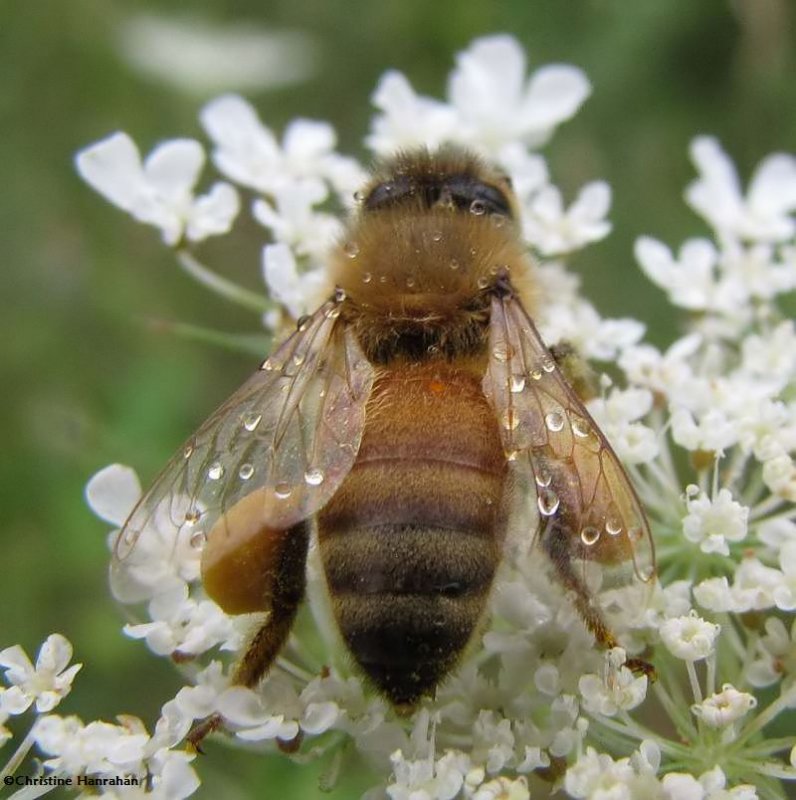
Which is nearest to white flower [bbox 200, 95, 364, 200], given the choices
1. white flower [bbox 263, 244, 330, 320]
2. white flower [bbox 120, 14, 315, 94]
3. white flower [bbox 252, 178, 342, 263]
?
white flower [bbox 252, 178, 342, 263]

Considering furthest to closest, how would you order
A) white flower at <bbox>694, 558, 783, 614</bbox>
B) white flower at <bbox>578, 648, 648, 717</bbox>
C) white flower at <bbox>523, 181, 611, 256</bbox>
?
white flower at <bbox>523, 181, 611, 256</bbox> → white flower at <bbox>694, 558, 783, 614</bbox> → white flower at <bbox>578, 648, 648, 717</bbox>

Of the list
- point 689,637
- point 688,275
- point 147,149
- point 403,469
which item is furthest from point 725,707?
point 147,149

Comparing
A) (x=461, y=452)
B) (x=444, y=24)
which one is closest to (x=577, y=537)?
(x=461, y=452)

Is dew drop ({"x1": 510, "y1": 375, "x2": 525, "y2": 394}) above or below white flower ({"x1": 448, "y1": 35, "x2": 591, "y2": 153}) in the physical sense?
below

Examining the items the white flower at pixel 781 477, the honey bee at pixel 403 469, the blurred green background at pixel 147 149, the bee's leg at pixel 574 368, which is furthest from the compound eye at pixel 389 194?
the blurred green background at pixel 147 149

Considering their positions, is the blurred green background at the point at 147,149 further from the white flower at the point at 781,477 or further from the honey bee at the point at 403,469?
the honey bee at the point at 403,469

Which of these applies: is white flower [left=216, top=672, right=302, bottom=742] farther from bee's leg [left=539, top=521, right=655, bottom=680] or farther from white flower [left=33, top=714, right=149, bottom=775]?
bee's leg [left=539, top=521, right=655, bottom=680]

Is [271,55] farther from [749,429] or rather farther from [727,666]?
[727,666]
